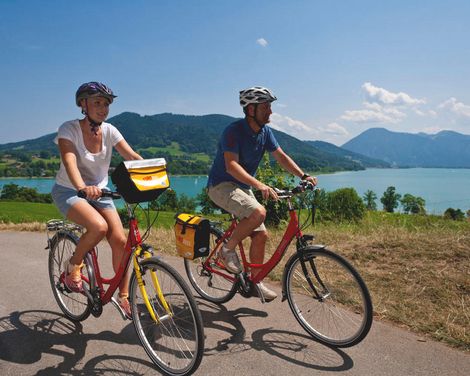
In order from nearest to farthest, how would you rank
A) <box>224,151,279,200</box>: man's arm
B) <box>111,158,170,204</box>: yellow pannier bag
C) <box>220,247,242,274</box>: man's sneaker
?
<box>111,158,170,204</box>: yellow pannier bag, <box>224,151,279,200</box>: man's arm, <box>220,247,242,274</box>: man's sneaker

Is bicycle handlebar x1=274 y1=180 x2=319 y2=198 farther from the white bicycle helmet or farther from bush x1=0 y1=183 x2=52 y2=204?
bush x1=0 y1=183 x2=52 y2=204

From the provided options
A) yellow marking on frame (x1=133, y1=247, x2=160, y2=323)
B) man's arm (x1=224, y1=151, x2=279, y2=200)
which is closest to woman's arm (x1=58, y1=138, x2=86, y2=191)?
yellow marking on frame (x1=133, y1=247, x2=160, y2=323)

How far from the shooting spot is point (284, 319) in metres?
3.91

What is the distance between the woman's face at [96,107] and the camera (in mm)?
3480

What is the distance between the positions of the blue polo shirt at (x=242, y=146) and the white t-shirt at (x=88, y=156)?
1065 millimetres

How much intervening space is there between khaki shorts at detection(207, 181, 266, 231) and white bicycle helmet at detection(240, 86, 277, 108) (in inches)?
35.6

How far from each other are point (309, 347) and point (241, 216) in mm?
1396

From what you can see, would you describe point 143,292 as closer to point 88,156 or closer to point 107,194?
point 107,194

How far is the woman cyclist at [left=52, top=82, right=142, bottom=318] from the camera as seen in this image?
10.9ft

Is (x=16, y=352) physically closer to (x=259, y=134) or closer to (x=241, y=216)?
(x=241, y=216)

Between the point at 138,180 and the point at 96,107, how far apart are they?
94cm

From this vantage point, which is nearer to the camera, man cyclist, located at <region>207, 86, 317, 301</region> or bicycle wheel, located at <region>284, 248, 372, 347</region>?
bicycle wheel, located at <region>284, 248, 372, 347</region>

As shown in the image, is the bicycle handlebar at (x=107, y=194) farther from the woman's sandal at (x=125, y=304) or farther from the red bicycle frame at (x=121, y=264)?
the woman's sandal at (x=125, y=304)

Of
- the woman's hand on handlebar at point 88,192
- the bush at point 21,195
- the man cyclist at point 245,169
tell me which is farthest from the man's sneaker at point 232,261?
the bush at point 21,195
